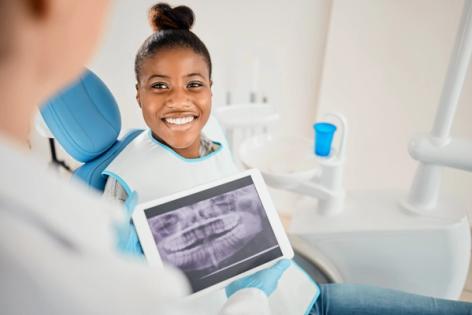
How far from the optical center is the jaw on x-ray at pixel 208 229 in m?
0.77

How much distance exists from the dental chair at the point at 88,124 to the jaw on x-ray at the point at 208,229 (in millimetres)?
210

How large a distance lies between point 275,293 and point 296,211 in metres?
0.44

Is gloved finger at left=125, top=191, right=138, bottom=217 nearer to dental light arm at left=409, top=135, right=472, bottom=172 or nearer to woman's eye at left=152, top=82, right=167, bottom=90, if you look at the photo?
woman's eye at left=152, top=82, right=167, bottom=90

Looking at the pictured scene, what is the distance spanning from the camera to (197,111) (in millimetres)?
867

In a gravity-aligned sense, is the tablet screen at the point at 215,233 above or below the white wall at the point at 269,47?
below

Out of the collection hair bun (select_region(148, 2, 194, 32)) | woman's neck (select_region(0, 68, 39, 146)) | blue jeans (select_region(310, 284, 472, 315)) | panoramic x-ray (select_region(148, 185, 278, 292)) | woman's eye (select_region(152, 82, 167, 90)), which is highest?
hair bun (select_region(148, 2, 194, 32))

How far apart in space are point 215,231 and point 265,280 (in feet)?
0.48

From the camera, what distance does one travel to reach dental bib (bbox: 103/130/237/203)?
0.84 meters

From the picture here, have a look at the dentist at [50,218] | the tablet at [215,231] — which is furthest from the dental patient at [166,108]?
the dentist at [50,218]

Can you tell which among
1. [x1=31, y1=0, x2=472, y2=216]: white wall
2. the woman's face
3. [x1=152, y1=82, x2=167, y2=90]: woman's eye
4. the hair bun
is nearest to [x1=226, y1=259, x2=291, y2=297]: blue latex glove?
the woman's face

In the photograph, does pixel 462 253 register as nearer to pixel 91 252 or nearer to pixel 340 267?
pixel 340 267

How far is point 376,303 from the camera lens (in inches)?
37.8

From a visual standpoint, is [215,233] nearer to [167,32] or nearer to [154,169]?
[154,169]

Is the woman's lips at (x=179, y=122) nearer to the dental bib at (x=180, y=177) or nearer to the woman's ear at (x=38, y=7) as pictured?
the dental bib at (x=180, y=177)
